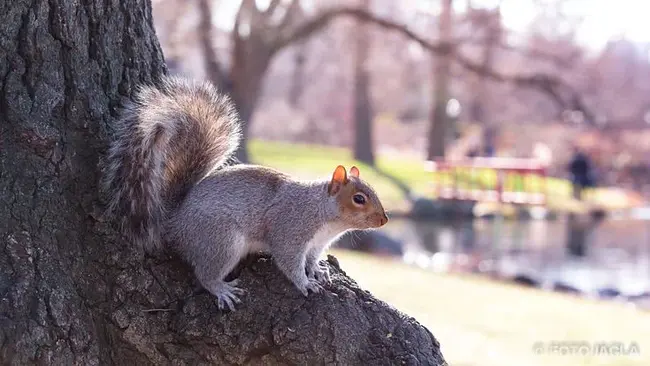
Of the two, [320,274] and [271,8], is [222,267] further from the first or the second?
[271,8]

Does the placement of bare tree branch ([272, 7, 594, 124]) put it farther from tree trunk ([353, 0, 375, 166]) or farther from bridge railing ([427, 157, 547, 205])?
tree trunk ([353, 0, 375, 166])

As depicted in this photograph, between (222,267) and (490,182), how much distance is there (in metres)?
17.4

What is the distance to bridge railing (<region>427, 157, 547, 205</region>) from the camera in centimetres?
1659

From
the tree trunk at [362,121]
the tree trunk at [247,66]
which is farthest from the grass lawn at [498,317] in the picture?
the tree trunk at [362,121]

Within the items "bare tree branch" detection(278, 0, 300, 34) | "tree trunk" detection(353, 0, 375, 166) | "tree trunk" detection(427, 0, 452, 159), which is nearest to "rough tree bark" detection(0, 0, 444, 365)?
"bare tree branch" detection(278, 0, 300, 34)

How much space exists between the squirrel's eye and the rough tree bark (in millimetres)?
375

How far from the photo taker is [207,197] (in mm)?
1918

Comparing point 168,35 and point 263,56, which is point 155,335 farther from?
point 168,35

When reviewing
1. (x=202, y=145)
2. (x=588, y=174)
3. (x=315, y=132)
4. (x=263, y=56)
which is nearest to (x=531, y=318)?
(x=202, y=145)

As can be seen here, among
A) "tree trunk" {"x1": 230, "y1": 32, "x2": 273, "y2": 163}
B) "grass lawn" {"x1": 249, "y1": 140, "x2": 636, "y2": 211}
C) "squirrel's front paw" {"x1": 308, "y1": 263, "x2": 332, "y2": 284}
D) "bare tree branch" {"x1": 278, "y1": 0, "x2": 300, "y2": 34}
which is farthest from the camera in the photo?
"grass lawn" {"x1": 249, "y1": 140, "x2": 636, "y2": 211}

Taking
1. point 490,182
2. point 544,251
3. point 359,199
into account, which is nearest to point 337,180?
point 359,199

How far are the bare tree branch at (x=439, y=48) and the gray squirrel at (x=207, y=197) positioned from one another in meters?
9.93

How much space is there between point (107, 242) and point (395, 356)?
0.66m

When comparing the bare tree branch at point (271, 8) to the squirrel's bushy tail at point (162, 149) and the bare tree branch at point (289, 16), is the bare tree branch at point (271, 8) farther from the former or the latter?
the squirrel's bushy tail at point (162, 149)
